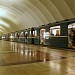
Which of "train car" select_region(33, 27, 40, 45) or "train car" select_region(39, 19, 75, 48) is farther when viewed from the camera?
"train car" select_region(33, 27, 40, 45)

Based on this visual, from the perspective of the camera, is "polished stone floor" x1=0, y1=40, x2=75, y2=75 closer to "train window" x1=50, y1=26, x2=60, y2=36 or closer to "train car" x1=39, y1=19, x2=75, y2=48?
"train car" x1=39, y1=19, x2=75, y2=48

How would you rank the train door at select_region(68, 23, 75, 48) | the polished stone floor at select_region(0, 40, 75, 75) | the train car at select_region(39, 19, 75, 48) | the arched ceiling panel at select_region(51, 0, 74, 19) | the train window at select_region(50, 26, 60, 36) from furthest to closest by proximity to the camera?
the train window at select_region(50, 26, 60, 36)
the train car at select_region(39, 19, 75, 48)
the train door at select_region(68, 23, 75, 48)
the arched ceiling panel at select_region(51, 0, 74, 19)
the polished stone floor at select_region(0, 40, 75, 75)

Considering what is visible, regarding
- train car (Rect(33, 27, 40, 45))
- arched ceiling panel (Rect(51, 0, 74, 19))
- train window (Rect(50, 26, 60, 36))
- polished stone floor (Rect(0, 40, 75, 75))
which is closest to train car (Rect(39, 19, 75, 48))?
train window (Rect(50, 26, 60, 36))

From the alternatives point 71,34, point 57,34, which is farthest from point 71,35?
point 57,34

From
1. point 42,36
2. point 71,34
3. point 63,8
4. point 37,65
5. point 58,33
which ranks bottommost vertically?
point 37,65

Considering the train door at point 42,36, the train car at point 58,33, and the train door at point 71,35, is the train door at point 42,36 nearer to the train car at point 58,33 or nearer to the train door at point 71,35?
the train car at point 58,33

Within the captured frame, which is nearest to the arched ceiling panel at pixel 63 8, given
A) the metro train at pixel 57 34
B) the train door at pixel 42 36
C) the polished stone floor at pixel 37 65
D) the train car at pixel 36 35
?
the metro train at pixel 57 34

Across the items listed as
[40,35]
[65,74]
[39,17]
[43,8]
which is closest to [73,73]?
[65,74]

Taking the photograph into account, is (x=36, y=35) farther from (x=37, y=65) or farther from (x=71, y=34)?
(x=37, y=65)

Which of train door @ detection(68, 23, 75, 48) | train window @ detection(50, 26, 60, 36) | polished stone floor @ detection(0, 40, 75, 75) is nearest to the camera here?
polished stone floor @ detection(0, 40, 75, 75)

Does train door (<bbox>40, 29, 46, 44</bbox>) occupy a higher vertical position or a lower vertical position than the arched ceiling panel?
lower

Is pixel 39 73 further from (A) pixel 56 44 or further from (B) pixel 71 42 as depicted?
(A) pixel 56 44

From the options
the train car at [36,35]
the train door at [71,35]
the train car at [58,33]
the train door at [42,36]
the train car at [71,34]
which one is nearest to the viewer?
the train car at [71,34]

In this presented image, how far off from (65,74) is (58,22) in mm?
14622
